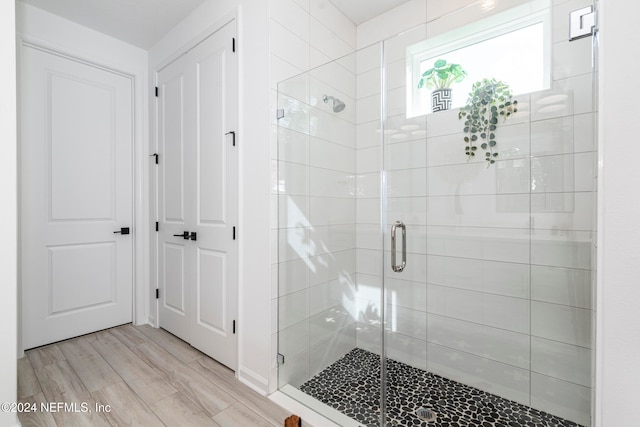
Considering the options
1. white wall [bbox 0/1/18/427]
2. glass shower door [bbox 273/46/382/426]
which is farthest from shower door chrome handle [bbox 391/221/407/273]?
white wall [bbox 0/1/18/427]

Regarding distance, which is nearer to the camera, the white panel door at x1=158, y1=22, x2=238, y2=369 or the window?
the window

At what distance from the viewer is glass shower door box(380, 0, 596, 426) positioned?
1451 mm

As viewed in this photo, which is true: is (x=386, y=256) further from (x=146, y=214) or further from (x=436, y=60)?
(x=146, y=214)

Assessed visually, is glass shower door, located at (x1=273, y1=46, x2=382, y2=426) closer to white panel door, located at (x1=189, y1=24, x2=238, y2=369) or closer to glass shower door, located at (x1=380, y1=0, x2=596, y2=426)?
glass shower door, located at (x1=380, y1=0, x2=596, y2=426)

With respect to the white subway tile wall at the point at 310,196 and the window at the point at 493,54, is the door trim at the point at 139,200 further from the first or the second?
the window at the point at 493,54

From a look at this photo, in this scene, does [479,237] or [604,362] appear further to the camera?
[479,237]

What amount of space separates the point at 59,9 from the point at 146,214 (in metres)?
1.76

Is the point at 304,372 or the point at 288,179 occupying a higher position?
the point at 288,179

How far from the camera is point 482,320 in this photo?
1.76 metres

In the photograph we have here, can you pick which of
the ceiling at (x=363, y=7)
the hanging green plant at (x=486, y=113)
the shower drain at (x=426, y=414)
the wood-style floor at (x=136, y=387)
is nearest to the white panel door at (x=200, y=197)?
the wood-style floor at (x=136, y=387)

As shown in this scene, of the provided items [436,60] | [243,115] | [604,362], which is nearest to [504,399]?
[604,362]

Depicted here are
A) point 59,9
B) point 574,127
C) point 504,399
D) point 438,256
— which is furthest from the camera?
point 59,9

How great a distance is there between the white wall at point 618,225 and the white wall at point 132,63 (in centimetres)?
324

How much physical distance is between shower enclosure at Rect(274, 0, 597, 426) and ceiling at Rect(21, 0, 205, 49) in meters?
1.31
